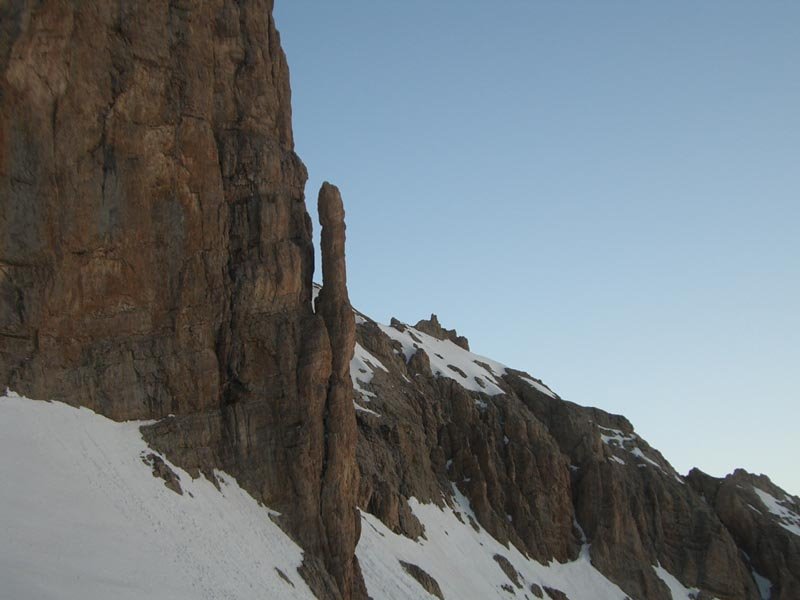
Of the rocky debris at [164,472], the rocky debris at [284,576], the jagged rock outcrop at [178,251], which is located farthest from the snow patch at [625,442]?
the rocky debris at [164,472]

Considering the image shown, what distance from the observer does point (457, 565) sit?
69.0 m

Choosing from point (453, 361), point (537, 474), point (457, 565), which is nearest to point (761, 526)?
point (537, 474)

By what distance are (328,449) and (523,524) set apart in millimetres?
36290

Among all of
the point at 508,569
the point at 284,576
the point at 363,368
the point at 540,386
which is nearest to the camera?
the point at 284,576

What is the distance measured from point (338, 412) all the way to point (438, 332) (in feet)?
204

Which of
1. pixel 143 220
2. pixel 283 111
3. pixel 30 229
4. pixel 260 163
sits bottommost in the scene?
pixel 30 229

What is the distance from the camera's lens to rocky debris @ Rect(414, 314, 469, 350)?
4535 inches

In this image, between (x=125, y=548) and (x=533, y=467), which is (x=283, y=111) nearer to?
(x=125, y=548)

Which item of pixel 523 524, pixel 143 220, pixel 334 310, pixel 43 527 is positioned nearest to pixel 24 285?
pixel 143 220

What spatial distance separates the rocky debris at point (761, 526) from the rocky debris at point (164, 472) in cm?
6799

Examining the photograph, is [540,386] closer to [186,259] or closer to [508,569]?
[508,569]

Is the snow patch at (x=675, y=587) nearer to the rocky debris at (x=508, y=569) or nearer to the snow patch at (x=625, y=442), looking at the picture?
the snow patch at (x=625, y=442)

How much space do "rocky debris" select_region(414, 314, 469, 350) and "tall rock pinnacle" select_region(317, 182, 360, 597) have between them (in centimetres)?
5642

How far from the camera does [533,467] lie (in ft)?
292
